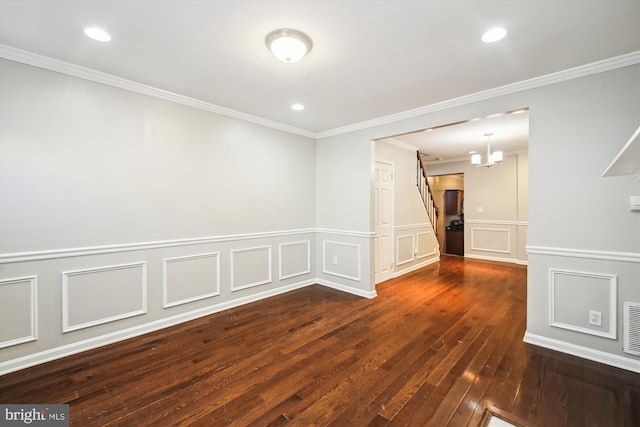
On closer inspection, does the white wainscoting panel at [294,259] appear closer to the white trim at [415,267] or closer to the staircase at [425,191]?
the white trim at [415,267]

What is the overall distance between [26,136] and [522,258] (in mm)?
8488

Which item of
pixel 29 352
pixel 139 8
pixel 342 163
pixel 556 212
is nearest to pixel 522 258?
pixel 556 212

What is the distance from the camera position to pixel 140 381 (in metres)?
2.14

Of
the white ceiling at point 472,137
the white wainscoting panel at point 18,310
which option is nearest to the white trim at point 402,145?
the white ceiling at point 472,137

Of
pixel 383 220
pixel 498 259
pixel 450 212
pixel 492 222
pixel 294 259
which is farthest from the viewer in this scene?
pixel 450 212

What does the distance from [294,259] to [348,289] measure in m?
1.01

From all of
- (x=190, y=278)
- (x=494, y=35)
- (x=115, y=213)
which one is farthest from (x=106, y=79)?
(x=494, y=35)

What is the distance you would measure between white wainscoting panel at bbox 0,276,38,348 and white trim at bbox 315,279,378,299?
11.5 feet

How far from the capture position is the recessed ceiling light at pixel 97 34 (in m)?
1.97

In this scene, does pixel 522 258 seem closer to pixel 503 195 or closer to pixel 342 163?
pixel 503 195

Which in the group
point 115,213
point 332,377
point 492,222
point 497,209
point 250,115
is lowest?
point 332,377

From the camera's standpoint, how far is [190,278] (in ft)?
10.8

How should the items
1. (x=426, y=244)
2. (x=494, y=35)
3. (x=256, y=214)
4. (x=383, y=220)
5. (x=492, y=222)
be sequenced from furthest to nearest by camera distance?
(x=492, y=222) < (x=426, y=244) < (x=383, y=220) < (x=256, y=214) < (x=494, y=35)

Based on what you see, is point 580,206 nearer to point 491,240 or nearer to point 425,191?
point 425,191
